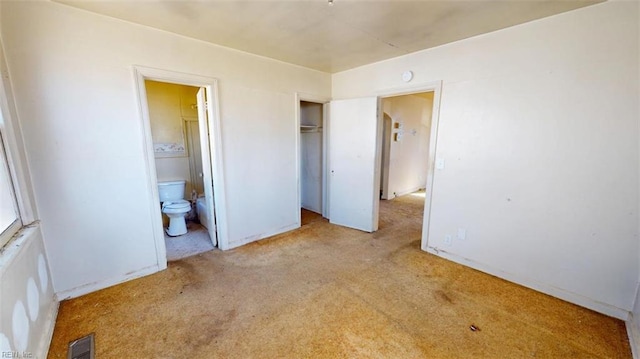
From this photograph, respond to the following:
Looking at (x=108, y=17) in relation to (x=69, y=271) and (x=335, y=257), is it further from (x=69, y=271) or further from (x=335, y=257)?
(x=335, y=257)

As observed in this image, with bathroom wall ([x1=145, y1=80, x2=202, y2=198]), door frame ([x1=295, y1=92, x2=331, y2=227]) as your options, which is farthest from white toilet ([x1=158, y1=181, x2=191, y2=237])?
door frame ([x1=295, y1=92, x2=331, y2=227])

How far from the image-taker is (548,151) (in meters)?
2.05

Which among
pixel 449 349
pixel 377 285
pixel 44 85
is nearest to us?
pixel 449 349

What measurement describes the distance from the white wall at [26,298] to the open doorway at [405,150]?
4.50m

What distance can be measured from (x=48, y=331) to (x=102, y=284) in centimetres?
57

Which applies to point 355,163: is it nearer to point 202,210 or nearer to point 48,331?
point 202,210

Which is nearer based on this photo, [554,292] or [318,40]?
[554,292]

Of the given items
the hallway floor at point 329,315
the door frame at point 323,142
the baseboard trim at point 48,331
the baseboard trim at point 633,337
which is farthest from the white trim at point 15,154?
the baseboard trim at point 633,337

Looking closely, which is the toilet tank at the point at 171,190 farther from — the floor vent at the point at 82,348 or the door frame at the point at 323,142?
the floor vent at the point at 82,348

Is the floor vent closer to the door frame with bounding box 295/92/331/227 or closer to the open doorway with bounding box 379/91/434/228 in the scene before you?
the door frame with bounding box 295/92/331/227

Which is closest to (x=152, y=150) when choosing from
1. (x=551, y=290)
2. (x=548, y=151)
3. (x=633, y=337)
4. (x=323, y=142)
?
(x=323, y=142)

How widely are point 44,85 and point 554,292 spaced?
14.3 ft

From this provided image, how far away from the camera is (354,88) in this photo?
3443 mm

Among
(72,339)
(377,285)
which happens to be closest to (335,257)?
(377,285)
